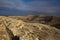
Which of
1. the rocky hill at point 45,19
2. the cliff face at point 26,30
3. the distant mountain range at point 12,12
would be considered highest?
the distant mountain range at point 12,12

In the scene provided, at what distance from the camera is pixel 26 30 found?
8.41 feet

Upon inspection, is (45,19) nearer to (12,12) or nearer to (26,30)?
(26,30)

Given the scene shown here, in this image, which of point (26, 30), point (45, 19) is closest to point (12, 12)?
point (26, 30)

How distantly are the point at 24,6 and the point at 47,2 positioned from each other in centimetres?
39

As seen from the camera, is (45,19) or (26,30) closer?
(26,30)

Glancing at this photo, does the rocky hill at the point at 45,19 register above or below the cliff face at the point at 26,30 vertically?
above

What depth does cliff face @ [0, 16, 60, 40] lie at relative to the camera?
2.52 meters

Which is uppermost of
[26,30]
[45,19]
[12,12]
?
[12,12]

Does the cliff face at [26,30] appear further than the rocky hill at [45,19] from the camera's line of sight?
No

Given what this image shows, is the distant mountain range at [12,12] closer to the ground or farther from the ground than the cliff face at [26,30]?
farther from the ground

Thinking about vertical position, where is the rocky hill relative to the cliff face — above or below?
above

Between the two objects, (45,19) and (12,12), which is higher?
(12,12)

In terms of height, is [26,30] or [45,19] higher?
[45,19]

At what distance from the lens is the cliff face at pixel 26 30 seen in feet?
8.27
